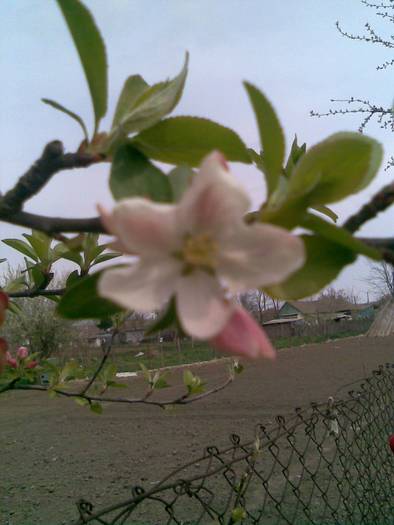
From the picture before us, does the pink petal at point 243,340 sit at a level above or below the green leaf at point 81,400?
above

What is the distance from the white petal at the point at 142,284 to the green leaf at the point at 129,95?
8.8 inches

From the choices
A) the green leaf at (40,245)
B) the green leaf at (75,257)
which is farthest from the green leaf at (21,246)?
the green leaf at (75,257)

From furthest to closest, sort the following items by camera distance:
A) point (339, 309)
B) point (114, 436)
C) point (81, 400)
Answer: point (339, 309)
point (114, 436)
point (81, 400)

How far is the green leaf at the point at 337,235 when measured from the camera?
0.40 m

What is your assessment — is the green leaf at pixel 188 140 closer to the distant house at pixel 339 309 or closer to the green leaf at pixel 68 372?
the green leaf at pixel 68 372

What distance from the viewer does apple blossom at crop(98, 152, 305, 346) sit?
1.24ft

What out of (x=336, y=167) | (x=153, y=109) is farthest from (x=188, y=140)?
(x=336, y=167)

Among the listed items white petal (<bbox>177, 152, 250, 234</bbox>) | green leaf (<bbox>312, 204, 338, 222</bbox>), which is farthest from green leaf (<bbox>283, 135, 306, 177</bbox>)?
white petal (<bbox>177, 152, 250, 234</bbox>)

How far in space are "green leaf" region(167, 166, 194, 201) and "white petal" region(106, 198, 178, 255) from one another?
59 millimetres

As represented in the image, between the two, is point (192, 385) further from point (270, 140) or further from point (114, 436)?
point (114, 436)

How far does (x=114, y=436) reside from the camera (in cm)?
893

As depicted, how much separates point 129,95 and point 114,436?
9.11m

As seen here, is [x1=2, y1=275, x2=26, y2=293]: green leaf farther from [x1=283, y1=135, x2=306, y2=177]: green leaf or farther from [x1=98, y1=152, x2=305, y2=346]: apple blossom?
[x1=98, y1=152, x2=305, y2=346]: apple blossom

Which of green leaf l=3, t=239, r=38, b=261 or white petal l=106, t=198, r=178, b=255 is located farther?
green leaf l=3, t=239, r=38, b=261
